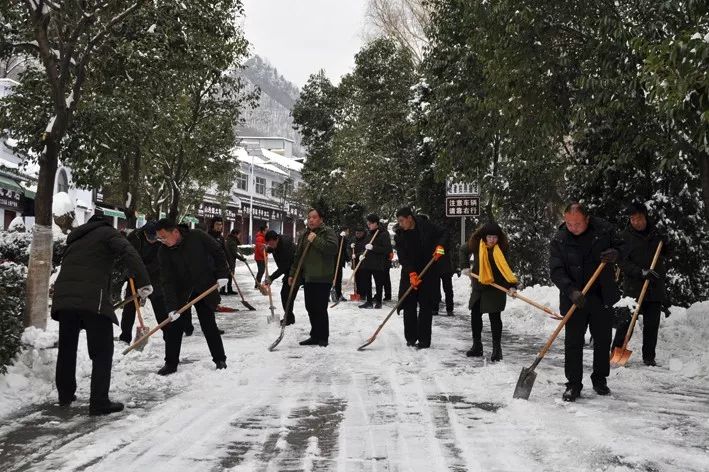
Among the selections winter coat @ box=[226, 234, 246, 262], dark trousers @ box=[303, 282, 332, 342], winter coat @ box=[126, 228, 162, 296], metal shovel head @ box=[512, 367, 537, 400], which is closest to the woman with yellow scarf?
dark trousers @ box=[303, 282, 332, 342]

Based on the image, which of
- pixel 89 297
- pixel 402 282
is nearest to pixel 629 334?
→ pixel 402 282

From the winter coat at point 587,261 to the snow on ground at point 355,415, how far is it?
2.89 feet

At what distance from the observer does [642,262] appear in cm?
791

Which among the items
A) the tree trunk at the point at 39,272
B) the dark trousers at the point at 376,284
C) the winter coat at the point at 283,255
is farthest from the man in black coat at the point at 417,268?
the dark trousers at the point at 376,284

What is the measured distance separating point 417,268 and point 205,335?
9.49 ft

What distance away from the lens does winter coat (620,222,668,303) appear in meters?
7.69

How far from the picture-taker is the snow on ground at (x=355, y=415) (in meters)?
4.24

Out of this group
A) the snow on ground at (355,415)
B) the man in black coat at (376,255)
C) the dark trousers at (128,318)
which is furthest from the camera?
the man in black coat at (376,255)

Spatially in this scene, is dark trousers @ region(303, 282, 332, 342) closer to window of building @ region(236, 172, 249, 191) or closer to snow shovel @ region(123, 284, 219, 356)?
snow shovel @ region(123, 284, 219, 356)

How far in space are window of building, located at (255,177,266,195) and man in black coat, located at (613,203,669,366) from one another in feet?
195

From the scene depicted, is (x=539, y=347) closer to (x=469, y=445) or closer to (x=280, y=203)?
(x=469, y=445)

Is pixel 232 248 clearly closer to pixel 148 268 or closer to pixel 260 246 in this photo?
pixel 260 246

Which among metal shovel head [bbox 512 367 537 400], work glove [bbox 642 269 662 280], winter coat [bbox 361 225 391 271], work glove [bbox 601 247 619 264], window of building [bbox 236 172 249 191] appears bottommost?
metal shovel head [bbox 512 367 537 400]

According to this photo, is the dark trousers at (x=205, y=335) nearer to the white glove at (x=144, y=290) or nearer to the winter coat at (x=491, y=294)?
the white glove at (x=144, y=290)
